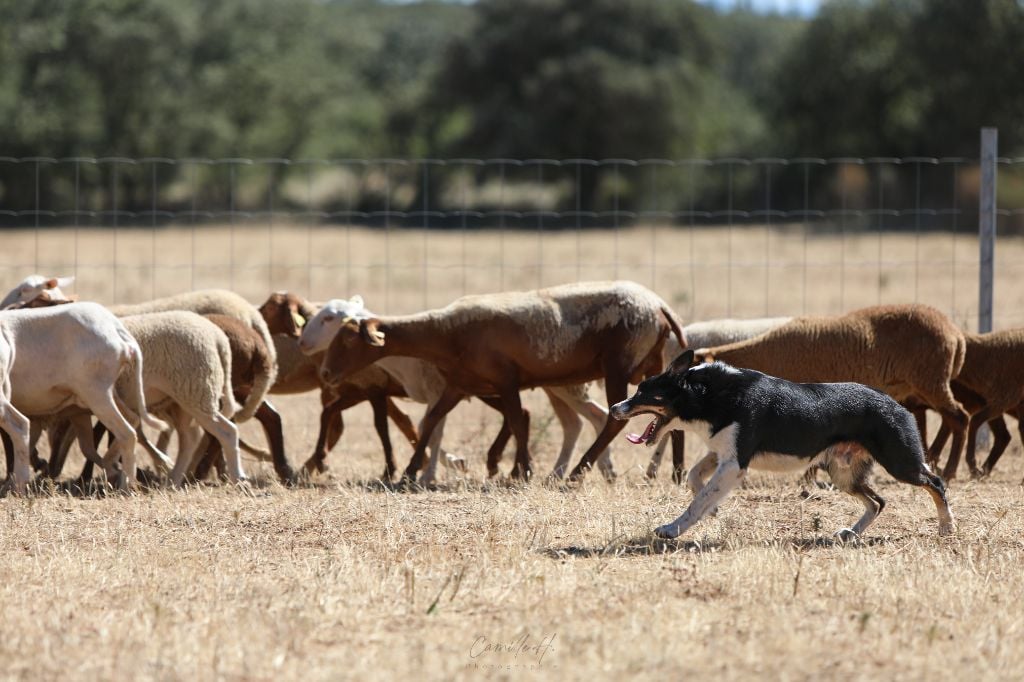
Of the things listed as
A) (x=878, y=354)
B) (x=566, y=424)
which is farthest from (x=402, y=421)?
(x=878, y=354)

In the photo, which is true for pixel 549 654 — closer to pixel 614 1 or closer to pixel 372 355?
pixel 372 355

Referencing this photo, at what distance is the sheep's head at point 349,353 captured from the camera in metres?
10.1

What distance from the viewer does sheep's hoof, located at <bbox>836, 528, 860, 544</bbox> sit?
7.63 metres

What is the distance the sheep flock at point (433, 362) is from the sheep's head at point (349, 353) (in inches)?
0.5

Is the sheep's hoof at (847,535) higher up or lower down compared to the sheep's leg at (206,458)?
higher up

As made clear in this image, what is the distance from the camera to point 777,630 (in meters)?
5.85

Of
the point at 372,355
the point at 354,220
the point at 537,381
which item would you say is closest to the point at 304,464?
the point at 372,355

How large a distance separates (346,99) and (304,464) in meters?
45.7

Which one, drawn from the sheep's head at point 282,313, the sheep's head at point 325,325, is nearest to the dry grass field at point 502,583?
the sheep's head at point 325,325

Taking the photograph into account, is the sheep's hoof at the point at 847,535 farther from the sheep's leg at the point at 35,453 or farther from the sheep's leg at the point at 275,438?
the sheep's leg at the point at 35,453

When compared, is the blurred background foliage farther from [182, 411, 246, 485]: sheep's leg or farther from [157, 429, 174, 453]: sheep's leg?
[182, 411, 246, 485]: sheep's leg

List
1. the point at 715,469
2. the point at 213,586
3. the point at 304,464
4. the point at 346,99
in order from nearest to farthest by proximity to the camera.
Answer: the point at 213,586
the point at 715,469
the point at 304,464
the point at 346,99

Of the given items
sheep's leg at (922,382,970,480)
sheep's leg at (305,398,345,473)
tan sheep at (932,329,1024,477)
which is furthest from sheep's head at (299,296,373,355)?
tan sheep at (932,329,1024,477)

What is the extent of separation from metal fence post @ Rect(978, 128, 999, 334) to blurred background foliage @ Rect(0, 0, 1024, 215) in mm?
25130
